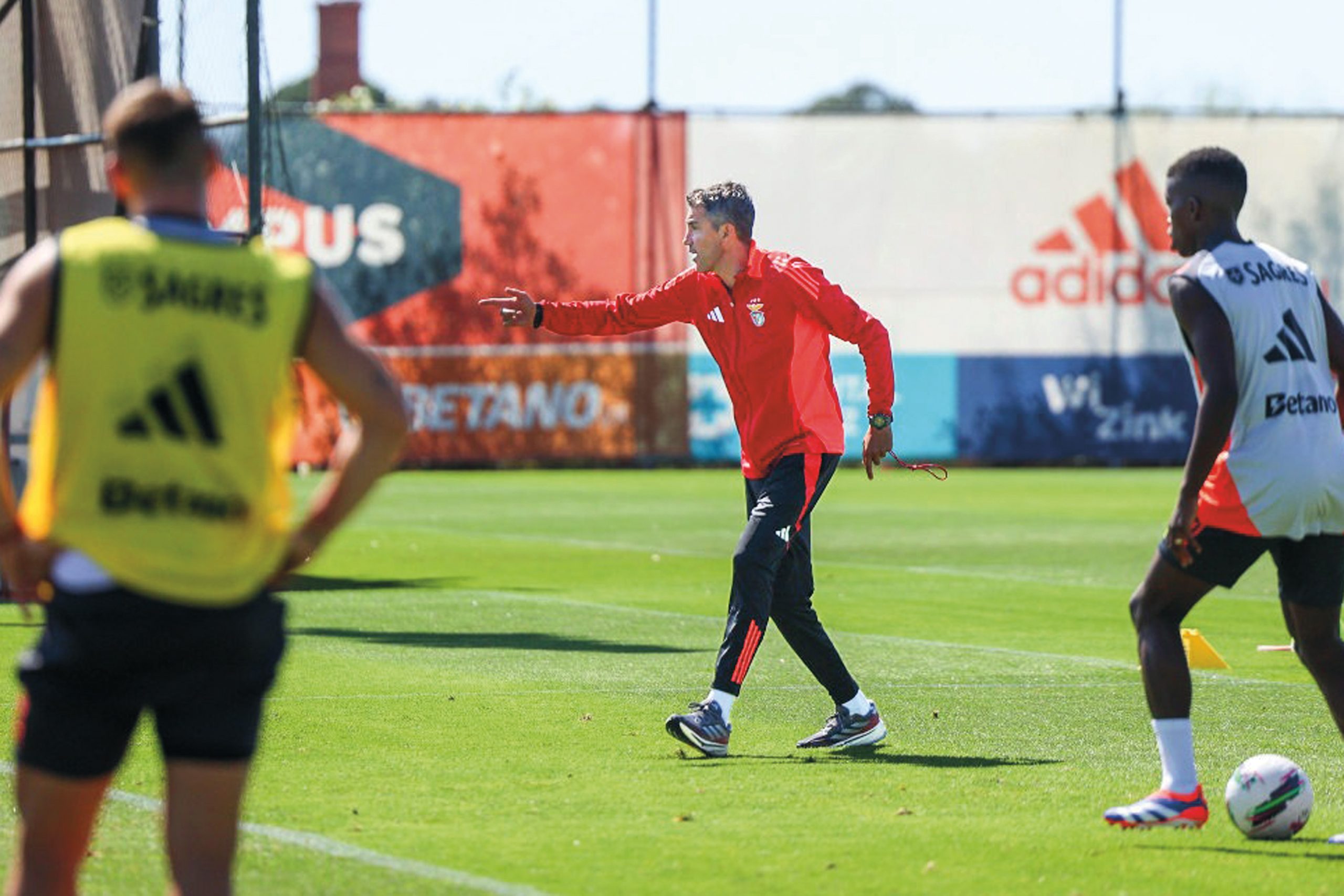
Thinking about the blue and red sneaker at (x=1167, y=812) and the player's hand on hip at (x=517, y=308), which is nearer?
the blue and red sneaker at (x=1167, y=812)

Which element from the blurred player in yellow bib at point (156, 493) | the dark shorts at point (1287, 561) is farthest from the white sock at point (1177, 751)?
the blurred player in yellow bib at point (156, 493)

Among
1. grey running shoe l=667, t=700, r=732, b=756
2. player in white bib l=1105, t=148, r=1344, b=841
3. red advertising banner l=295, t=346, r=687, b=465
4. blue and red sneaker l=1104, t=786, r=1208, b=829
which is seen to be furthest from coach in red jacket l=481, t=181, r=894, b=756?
red advertising banner l=295, t=346, r=687, b=465

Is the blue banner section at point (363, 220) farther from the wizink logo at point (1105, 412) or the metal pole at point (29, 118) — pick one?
the metal pole at point (29, 118)

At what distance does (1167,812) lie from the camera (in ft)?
25.0

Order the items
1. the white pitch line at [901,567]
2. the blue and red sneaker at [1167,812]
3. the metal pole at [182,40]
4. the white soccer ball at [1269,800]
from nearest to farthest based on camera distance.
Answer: the white soccer ball at [1269,800] → the blue and red sneaker at [1167,812] → the white pitch line at [901,567] → the metal pole at [182,40]

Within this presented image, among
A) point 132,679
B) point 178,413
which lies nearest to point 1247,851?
point 132,679

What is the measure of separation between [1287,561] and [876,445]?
238 centimetres

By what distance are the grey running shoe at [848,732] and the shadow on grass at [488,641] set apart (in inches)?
139

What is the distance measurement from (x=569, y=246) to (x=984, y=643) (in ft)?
80.9

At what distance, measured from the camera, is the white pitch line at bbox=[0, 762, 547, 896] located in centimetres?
663

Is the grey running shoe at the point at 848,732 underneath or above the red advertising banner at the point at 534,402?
above

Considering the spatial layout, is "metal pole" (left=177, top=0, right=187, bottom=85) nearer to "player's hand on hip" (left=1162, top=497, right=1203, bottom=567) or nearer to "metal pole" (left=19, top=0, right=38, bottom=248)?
"metal pole" (left=19, top=0, right=38, bottom=248)

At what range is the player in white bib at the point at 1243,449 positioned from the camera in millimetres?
7230

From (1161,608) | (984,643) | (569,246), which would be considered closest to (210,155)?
(1161,608)
